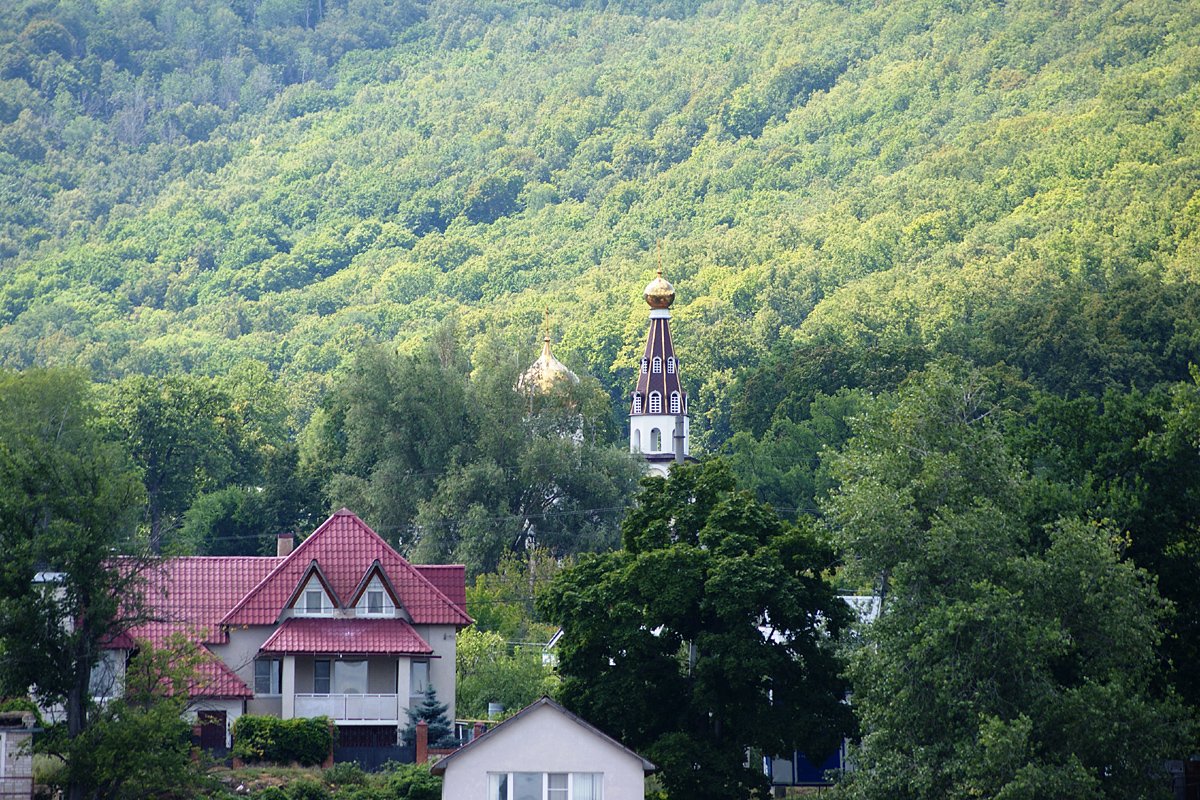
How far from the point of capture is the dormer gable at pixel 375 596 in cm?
6856

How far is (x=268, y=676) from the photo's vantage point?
6800 cm

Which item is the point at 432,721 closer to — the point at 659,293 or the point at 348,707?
the point at 348,707

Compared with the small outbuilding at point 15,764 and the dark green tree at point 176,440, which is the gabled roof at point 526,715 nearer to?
the small outbuilding at point 15,764

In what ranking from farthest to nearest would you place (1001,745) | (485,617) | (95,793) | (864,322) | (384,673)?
(864,322) → (485,617) → (384,673) → (95,793) → (1001,745)

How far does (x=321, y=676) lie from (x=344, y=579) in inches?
123

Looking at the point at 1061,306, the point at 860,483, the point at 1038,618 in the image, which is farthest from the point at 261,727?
the point at 1061,306

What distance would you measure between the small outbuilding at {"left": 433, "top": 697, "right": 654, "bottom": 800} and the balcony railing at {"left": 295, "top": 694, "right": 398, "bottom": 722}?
13.6 metres

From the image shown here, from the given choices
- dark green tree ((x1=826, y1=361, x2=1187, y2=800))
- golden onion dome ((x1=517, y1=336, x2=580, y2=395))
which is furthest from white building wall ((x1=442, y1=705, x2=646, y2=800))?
golden onion dome ((x1=517, y1=336, x2=580, y2=395))

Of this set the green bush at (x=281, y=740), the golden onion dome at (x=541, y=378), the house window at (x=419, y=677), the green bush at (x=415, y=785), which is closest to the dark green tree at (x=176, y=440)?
the golden onion dome at (x=541, y=378)

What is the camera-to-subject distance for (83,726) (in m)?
55.2

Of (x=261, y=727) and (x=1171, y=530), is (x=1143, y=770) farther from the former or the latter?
(x=261, y=727)

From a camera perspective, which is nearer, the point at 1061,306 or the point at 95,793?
the point at 95,793

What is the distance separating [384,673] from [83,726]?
14007 millimetres

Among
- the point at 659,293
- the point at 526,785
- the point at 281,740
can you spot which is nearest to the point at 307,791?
the point at 281,740
